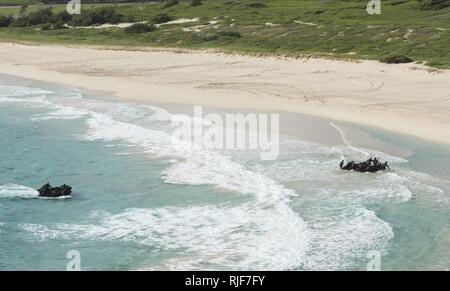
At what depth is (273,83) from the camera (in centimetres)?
3055

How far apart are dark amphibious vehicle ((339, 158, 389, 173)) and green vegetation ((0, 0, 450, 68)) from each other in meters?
14.1

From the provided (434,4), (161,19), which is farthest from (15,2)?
(434,4)

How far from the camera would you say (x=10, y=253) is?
494 inches

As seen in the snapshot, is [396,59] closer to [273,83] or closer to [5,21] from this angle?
[273,83]

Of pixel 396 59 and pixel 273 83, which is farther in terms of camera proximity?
pixel 396 59

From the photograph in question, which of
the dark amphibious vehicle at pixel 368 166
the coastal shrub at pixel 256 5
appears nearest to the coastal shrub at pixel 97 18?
the coastal shrub at pixel 256 5

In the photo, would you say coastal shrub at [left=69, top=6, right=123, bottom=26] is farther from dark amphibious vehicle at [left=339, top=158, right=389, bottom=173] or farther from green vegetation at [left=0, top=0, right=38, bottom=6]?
dark amphibious vehicle at [left=339, top=158, right=389, bottom=173]

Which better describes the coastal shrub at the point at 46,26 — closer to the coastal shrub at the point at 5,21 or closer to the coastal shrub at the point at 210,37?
the coastal shrub at the point at 5,21

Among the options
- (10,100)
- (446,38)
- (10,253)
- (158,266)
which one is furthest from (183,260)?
(446,38)

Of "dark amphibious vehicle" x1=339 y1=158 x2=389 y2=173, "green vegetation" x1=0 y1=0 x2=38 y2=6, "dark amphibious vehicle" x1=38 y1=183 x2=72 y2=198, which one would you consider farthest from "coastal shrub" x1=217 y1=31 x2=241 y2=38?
"green vegetation" x1=0 y1=0 x2=38 y2=6

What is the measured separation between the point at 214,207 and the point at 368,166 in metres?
4.42

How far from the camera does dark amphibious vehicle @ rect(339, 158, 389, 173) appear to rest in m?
17.1

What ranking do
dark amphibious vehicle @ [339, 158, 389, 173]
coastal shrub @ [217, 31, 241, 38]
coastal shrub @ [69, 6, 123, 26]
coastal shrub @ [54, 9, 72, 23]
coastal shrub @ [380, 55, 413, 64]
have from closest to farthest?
dark amphibious vehicle @ [339, 158, 389, 173] < coastal shrub @ [380, 55, 413, 64] < coastal shrub @ [217, 31, 241, 38] < coastal shrub @ [69, 6, 123, 26] < coastal shrub @ [54, 9, 72, 23]

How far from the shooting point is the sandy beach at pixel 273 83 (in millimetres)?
23844
